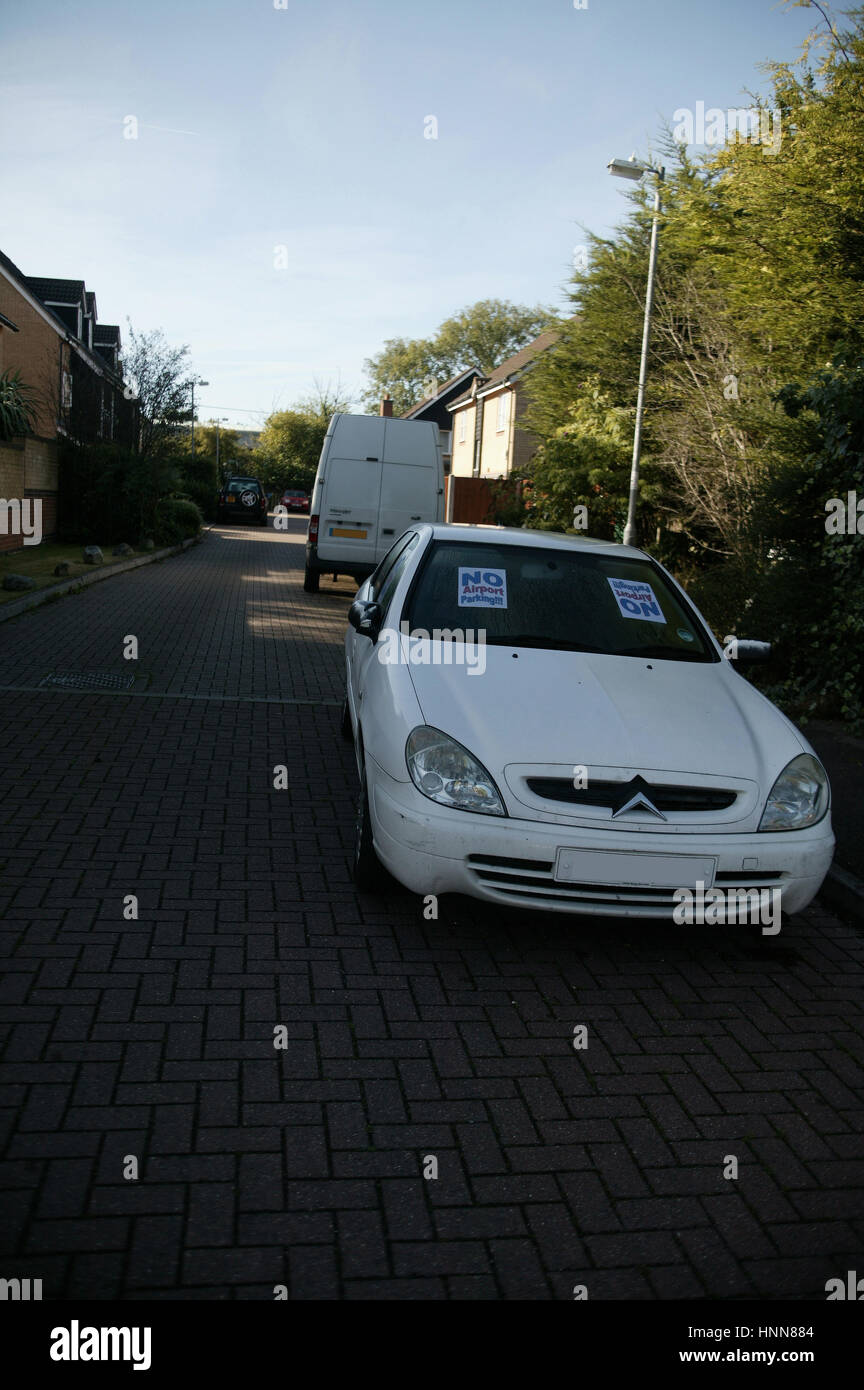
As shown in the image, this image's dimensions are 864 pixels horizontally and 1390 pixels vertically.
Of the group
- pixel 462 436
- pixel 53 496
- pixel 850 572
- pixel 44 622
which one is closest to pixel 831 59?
pixel 850 572

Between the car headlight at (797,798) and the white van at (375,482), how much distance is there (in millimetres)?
11644

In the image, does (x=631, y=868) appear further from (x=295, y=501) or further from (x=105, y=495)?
(x=295, y=501)

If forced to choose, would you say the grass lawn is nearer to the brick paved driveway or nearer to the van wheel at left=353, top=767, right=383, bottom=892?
the brick paved driveway

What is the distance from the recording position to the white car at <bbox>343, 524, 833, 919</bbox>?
12.7 ft

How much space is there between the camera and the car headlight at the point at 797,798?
4.03 metres

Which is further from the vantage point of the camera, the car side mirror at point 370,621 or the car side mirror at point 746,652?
the car side mirror at point 370,621

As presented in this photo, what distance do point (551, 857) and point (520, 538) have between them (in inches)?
95.7

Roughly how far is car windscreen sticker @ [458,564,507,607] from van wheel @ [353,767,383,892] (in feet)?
3.69

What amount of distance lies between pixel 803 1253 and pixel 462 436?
48.1 m

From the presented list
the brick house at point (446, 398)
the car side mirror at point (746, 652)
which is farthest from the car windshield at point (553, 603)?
the brick house at point (446, 398)

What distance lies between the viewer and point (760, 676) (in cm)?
981

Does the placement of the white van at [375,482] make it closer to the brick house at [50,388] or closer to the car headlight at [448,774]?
the brick house at [50,388]
